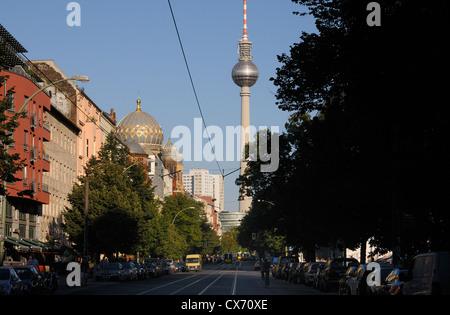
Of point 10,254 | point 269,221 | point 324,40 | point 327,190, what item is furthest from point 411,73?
point 269,221

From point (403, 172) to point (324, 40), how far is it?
5.74m

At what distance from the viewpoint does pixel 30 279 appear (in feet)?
107

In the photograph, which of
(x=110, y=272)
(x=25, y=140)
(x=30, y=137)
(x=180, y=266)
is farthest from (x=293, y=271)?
(x=180, y=266)

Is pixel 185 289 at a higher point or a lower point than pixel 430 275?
lower

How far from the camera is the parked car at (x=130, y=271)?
58.5 meters

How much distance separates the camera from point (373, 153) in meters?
32.1

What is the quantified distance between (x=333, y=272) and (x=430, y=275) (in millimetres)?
23456

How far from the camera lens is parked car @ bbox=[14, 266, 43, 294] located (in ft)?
105

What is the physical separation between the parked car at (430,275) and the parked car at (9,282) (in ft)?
45.8

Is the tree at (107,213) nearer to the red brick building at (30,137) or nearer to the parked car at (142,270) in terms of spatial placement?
the parked car at (142,270)

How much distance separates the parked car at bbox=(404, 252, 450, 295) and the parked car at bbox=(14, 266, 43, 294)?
53.2ft

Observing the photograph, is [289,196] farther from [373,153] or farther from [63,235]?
[63,235]
